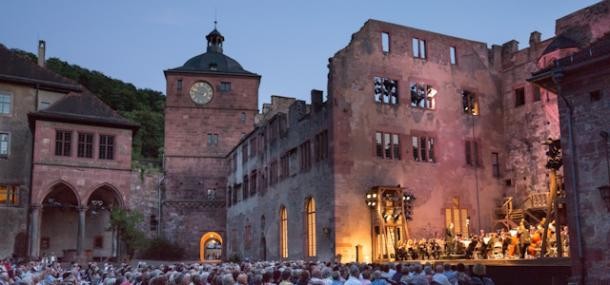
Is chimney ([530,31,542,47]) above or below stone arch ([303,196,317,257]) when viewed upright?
above

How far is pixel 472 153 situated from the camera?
3434 cm

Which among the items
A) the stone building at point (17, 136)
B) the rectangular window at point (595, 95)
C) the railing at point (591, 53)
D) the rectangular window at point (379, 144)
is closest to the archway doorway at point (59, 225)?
the stone building at point (17, 136)

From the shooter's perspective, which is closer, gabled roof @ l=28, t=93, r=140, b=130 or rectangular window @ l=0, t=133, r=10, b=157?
gabled roof @ l=28, t=93, r=140, b=130

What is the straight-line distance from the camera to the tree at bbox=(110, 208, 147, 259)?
38094mm

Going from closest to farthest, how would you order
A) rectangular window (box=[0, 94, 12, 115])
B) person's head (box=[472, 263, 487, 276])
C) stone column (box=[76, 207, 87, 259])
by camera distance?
person's head (box=[472, 263, 487, 276])
stone column (box=[76, 207, 87, 259])
rectangular window (box=[0, 94, 12, 115])

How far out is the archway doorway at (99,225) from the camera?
40625mm

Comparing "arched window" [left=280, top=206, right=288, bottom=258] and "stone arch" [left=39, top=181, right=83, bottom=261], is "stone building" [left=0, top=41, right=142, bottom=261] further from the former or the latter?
"arched window" [left=280, top=206, right=288, bottom=258]

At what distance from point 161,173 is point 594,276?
40.5 meters

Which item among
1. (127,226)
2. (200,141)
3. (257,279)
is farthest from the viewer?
(200,141)

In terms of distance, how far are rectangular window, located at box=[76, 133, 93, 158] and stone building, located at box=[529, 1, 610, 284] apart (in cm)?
2795

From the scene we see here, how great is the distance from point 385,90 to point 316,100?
349 cm

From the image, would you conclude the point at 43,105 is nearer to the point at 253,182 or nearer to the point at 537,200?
the point at 253,182

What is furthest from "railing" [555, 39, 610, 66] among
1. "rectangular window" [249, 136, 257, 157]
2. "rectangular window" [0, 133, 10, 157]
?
"rectangular window" [0, 133, 10, 157]

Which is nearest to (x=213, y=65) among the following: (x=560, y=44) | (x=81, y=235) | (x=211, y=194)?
(x=211, y=194)
